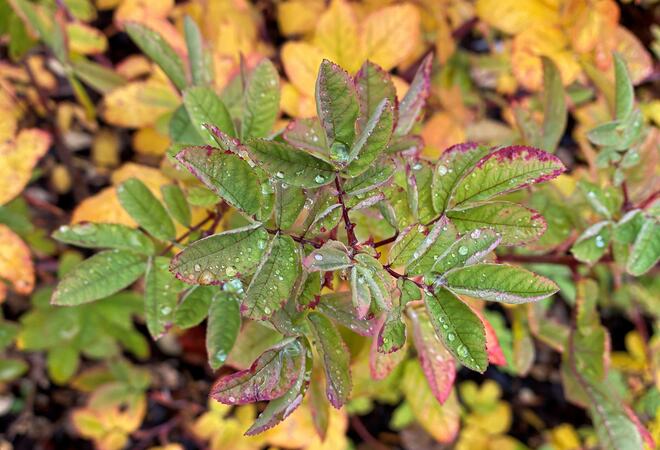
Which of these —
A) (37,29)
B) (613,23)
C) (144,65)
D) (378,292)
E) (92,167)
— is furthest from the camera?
(92,167)

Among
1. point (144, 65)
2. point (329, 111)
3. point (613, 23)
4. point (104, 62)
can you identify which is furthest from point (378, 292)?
point (104, 62)

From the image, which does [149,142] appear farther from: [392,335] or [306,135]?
[392,335]

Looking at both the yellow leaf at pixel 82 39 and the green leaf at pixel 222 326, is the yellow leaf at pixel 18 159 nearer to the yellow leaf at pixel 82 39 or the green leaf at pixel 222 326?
the yellow leaf at pixel 82 39

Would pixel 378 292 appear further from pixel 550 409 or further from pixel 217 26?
pixel 550 409

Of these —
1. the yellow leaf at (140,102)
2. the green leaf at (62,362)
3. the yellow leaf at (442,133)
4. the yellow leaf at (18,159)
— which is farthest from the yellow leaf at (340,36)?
the green leaf at (62,362)

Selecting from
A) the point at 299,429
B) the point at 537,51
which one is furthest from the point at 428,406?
the point at 537,51

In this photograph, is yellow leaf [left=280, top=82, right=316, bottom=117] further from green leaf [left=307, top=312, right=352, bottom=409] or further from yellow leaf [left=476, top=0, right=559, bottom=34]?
green leaf [left=307, top=312, right=352, bottom=409]
